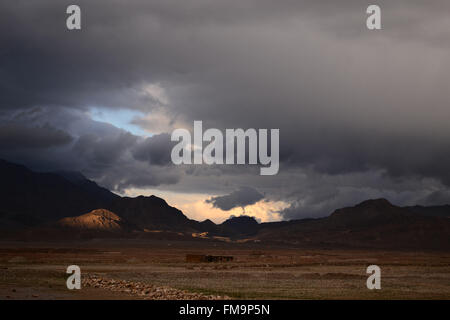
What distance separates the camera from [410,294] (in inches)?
1548

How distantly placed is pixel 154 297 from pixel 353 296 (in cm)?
1336
